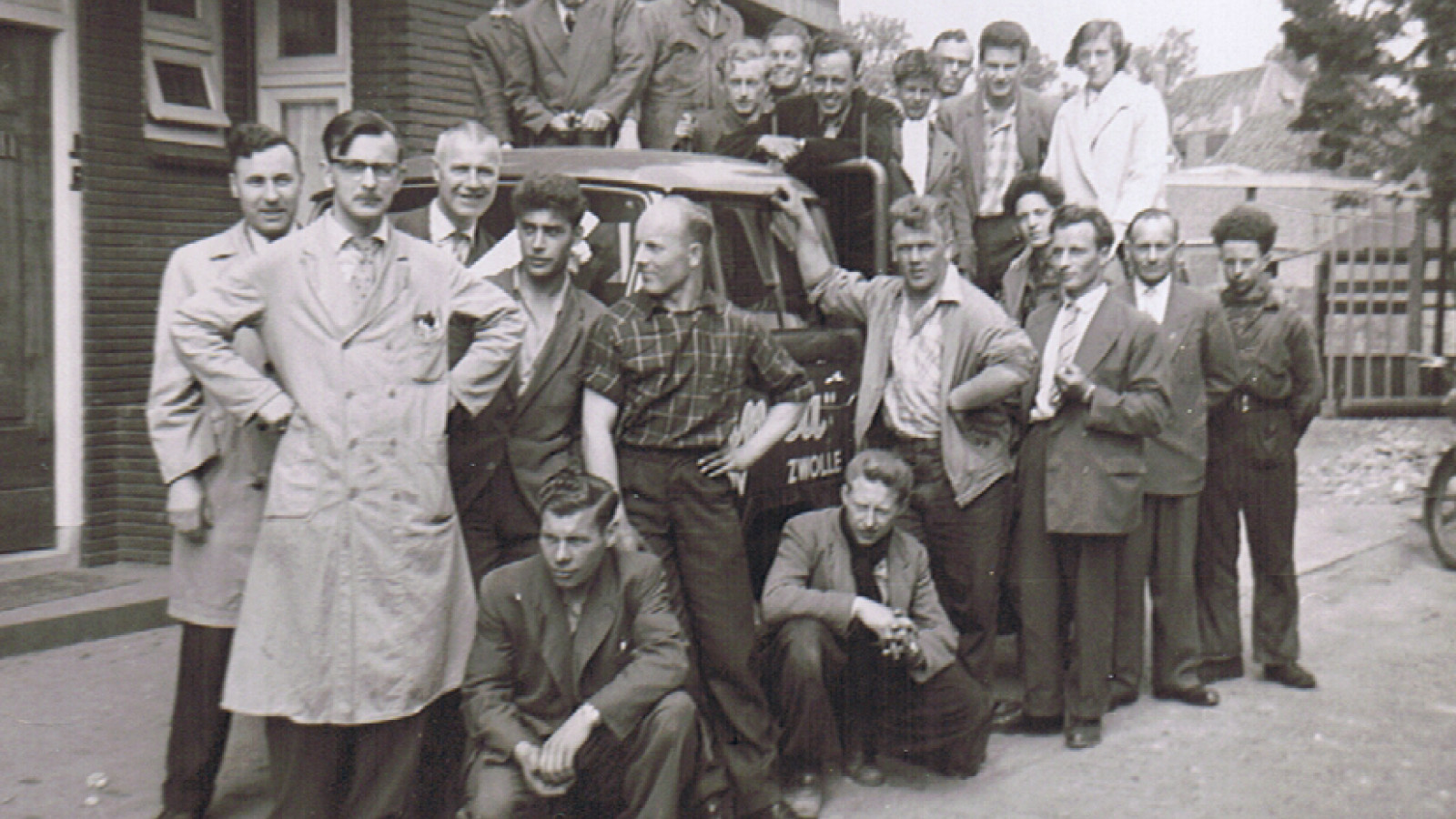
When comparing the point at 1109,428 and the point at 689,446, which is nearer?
the point at 689,446

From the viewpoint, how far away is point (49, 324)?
7.26m

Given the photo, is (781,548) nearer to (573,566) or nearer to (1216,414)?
(573,566)

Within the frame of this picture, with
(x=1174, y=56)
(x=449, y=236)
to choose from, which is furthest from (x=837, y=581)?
(x=1174, y=56)

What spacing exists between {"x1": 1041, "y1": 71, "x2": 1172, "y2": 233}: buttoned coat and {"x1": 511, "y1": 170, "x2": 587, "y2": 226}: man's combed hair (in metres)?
3.30

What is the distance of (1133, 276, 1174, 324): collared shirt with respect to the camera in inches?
246

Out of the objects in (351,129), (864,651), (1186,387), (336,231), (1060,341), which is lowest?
(864,651)

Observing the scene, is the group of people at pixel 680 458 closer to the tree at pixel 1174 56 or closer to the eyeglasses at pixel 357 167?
the eyeglasses at pixel 357 167

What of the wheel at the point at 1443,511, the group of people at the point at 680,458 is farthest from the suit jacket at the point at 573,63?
the wheel at the point at 1443,511

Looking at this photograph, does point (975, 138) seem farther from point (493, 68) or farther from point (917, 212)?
point (493, 68)

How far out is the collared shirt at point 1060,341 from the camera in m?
5.88

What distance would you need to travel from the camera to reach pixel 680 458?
15.5ft

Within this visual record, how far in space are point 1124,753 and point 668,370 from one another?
2343mm

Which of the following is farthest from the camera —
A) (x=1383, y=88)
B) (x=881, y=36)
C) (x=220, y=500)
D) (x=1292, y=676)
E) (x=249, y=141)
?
(x=881, y=36)

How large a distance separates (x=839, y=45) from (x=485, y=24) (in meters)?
1.58
